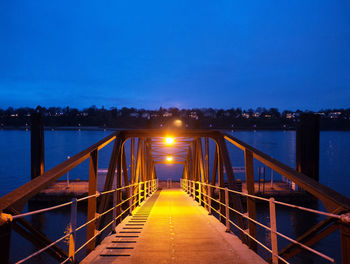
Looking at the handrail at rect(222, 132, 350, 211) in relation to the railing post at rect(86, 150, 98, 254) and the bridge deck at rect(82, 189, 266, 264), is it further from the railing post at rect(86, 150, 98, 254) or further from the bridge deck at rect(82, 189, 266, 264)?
the railing post at rect(86, 150, 98, 254)

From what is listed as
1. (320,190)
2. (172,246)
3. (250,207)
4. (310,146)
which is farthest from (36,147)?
(320,190)

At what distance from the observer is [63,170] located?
3.38 meters

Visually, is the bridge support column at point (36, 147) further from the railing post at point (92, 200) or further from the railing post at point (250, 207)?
the railing post at point (250, 207)

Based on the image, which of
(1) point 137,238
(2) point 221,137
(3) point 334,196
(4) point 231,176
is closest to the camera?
(3) point 334,196

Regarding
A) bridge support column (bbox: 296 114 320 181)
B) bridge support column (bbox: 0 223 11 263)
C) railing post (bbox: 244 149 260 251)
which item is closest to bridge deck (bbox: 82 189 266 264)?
railing post (bbox: 244 149 260 251)

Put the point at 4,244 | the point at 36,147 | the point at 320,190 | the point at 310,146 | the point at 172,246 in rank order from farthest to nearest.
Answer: the point at 36,147, the point at 310,146, the point at 172,246, the point at 320,190, the point at 4,244

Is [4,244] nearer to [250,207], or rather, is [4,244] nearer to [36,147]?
[250,207]

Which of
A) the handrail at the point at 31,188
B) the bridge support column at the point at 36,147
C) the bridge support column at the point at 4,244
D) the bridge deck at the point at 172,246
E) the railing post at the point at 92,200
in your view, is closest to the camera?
the bridge support column at the point at 4,244

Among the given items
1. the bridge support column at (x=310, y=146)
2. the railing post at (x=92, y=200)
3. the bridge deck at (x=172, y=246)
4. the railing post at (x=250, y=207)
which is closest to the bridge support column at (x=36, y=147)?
the bridge deck at (x=172, y=246)

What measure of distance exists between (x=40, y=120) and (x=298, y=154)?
2379cm

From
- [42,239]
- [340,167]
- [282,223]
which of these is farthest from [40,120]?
[340,167]

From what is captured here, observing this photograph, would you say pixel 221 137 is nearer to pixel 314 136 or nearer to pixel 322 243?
pixel 322 243

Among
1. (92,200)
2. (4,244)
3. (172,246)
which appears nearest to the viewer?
(4,244)

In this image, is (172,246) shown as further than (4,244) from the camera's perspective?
Yes
